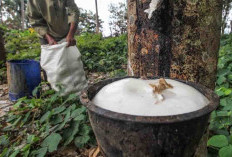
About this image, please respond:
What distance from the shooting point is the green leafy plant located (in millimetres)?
1750

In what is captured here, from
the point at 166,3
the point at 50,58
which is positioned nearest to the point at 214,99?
the point at 166,3

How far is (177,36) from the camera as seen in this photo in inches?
56.3

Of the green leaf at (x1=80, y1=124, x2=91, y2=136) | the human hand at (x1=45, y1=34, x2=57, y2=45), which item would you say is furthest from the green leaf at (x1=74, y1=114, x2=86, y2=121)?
the human hand at (x1=45, y1=34, x2=57, y2=45)

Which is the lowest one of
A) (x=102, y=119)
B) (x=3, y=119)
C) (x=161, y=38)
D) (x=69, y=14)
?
(x=3, y=119)

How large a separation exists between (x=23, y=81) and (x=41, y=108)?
99 cm

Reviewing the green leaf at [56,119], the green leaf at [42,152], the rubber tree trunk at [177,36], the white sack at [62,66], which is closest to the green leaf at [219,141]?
the rubber tree trunk at [177,36]

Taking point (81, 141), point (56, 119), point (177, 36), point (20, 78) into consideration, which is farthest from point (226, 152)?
point (20, 78)

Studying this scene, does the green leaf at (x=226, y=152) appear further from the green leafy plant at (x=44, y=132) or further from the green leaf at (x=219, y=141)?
the green leafy plant at (x=44, y=132)

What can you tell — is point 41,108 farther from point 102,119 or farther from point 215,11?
point 215,11

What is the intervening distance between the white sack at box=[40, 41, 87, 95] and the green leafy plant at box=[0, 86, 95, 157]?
22.9 inches

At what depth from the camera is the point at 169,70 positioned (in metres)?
1.49

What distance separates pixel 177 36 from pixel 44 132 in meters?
1.49

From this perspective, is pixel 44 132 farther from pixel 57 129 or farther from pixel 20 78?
pixel 20 78

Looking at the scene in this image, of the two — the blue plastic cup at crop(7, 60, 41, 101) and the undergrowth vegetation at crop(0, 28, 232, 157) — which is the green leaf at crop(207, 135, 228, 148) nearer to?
the undergrowth vegetation at crop(0, 28, 232, 157)
